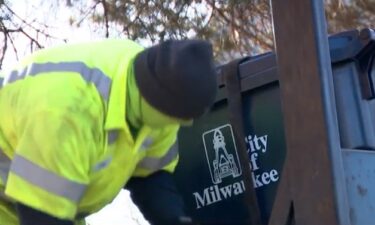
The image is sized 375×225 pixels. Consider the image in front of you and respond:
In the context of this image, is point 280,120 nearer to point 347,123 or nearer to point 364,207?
point 347,123

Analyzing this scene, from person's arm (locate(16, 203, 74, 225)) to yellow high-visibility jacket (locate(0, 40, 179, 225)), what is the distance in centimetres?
2

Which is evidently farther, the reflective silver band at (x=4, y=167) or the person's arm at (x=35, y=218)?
the reflective silver band at (x=4, y=167)

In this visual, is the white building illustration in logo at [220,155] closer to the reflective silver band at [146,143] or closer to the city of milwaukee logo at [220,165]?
the city of milwaukee logo at [220,165]

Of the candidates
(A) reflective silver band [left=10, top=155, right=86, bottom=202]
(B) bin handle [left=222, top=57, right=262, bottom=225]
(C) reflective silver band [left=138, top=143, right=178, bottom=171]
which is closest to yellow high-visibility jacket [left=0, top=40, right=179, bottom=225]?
(A) reflective silver band [left=10, top=155, right=86, bottom=202]

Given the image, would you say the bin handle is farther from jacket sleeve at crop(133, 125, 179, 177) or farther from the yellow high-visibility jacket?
the yellow high-visibility jacket

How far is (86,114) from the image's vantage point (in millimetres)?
2246

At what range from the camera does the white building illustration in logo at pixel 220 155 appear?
9.80ft

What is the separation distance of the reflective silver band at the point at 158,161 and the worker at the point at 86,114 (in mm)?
177

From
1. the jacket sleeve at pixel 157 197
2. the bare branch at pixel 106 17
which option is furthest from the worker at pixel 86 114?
the bare branch at pixel 106 17

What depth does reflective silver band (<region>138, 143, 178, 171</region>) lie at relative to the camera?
8.87 feet

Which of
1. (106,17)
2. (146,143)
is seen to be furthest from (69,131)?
(106,17)

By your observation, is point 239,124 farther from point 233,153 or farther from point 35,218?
point 35,218

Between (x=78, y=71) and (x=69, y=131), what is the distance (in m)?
0.20

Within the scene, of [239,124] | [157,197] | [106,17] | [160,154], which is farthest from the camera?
[106,17]
